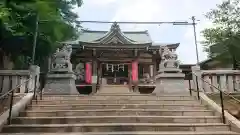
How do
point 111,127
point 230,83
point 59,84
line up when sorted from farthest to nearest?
point 59,84, point 230,83, point 111,127

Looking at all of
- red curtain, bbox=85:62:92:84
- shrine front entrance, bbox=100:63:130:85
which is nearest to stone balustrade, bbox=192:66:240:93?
red curtain, bbox=85:62:92:84

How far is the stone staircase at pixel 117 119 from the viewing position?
20.2 feet

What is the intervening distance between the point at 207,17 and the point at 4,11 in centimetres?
1419

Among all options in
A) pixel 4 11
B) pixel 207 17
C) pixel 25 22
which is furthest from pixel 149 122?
pixel 207 17

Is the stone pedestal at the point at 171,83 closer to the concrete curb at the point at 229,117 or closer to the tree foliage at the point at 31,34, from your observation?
the concrete curb at the point at 229,117

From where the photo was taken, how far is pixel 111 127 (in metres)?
6.23

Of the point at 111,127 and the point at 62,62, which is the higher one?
the point at 62,62

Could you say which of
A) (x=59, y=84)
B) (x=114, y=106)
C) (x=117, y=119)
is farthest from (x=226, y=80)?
(x=59, y=84)

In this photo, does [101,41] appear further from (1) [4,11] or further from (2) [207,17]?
(1) [4,11]

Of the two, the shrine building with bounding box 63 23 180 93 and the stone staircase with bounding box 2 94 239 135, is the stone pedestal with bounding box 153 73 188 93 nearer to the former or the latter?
the stone staircase with bounding box 2 94 239 135

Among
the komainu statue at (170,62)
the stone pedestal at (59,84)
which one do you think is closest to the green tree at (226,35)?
the komainu statue at (170,62)

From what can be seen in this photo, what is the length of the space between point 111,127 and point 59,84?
623 cm

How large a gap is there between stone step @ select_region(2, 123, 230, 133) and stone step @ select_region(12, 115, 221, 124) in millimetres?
441

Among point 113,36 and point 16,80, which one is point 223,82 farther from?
point 113,36
